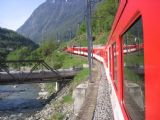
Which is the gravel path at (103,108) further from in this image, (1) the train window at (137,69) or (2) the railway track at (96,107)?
(1) the train window at (137,69)

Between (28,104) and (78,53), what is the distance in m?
33.6

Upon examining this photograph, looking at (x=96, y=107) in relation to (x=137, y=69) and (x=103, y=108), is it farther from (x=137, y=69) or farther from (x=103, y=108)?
(x=137, y=69)

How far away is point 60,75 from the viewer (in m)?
48.8

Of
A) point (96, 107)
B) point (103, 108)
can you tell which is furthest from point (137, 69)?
point (96, 107)

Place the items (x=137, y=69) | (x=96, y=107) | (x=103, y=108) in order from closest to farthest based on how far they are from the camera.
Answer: (x=137, y=69) < (x=103, y=108) < (x=96, y=107)

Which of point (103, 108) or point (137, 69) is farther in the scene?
point (103, 108)

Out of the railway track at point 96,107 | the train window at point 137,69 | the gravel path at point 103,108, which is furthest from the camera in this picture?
the railway track at point 96,107

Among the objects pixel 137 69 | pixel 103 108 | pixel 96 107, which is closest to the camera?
pixel 137 69

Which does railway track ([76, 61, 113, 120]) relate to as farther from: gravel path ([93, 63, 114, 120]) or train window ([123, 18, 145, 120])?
train window ([123, 18, 145, 120])

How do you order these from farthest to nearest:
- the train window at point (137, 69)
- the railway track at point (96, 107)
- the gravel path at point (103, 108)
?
the railway track at point (96, 107) < the gravel path at point (103, 108) < the train window at point (137, 69)

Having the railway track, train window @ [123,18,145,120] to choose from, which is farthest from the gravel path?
train window @ [123,18,145,120]

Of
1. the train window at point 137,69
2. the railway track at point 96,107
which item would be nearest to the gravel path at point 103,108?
the railway track at point 96,107

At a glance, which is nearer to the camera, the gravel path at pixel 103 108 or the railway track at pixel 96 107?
the gravel path at pixel 103 108

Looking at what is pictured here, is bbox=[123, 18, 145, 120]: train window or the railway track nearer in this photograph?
bbox=[123, 18, 145, 120]: train window
